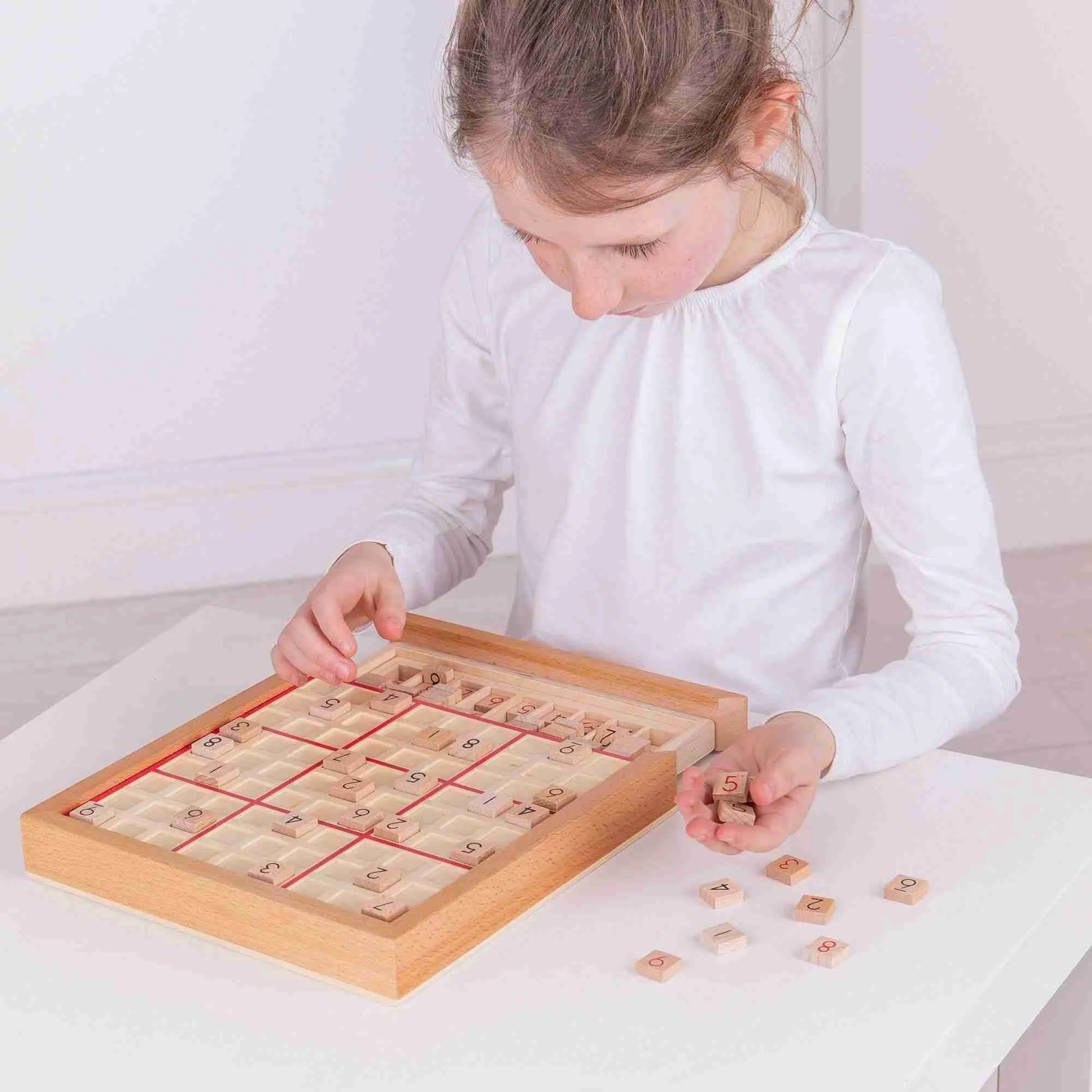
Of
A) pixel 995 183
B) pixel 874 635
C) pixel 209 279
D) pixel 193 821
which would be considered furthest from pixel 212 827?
pixel 995 183

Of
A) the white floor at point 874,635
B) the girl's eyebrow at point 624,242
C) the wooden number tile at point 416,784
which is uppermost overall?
the girl's eyebrow at point 624,242

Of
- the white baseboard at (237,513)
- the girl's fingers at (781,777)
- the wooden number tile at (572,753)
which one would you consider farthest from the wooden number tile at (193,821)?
the white baseboard at (237,513)

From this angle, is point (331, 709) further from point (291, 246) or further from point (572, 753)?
point (291, 246)

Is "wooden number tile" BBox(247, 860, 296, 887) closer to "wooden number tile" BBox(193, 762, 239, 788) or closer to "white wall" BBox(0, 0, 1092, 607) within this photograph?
"wooden number tile" BBox(193, 762, 239, 788)

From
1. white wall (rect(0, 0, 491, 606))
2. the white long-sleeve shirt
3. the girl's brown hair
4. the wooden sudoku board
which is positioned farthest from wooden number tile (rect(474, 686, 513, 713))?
white wall (rect(0, 0, 491, 606))

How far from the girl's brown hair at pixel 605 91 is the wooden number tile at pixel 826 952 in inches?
18.2

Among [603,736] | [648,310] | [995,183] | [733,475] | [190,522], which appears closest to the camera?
[603,736]

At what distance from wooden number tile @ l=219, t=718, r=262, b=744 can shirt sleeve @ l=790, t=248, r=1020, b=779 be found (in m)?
0.40

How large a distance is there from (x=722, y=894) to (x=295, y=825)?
242 mm

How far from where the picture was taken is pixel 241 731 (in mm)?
1059

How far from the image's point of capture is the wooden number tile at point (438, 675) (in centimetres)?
113

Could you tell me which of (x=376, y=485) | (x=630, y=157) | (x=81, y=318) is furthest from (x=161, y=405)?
(x=630, y=157)

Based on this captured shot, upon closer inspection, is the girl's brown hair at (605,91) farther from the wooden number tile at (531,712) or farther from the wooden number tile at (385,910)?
the wooden number tile at (385,910)

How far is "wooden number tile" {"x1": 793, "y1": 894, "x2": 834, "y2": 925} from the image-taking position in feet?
2.93
